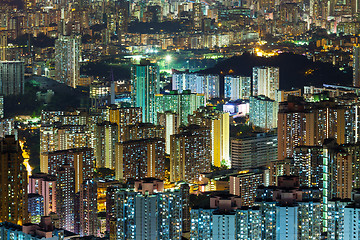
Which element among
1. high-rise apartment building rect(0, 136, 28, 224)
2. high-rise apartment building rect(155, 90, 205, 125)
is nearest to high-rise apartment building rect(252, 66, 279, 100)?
high-rise apartment building rect(155, 90, 205, 125)

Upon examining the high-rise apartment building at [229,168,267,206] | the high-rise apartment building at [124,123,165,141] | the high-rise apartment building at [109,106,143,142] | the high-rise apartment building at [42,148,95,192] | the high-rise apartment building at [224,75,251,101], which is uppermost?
the high-rise apartment building at [224,75,251,101]

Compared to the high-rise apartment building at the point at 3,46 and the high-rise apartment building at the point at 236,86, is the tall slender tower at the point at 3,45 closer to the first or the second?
the high-rise apartment building at the point at 3,46

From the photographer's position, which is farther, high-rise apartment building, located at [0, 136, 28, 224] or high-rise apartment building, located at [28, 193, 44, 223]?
high-rise apartment building, located at [28, 193, 44, 223]

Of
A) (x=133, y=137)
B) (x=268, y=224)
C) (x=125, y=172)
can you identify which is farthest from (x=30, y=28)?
(x=268, y=224)

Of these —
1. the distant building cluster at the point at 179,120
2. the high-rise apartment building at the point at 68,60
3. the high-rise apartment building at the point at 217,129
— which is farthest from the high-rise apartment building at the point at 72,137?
the high-rise apartment building at the point at 68,60

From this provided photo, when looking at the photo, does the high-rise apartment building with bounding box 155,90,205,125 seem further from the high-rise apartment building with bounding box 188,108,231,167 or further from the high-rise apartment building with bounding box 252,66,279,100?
the high-rise apartment building with bounding box 252,66,279,100

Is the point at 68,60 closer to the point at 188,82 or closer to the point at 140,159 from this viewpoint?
the point at 188,82
